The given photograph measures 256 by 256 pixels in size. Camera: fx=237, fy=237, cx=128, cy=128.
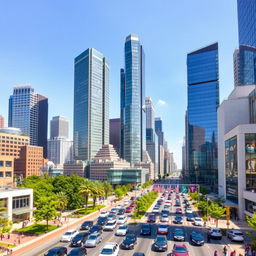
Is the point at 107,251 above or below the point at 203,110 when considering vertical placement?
below

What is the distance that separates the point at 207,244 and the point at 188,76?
160 meters

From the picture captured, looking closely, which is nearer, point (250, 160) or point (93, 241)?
point (93, 241)

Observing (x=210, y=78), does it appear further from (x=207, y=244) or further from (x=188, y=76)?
(x=207, y=244)

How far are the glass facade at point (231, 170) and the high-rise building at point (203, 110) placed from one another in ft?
309

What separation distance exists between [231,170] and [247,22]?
226 feet

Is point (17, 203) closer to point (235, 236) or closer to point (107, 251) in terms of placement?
point (107, 251)

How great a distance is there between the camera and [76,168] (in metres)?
190

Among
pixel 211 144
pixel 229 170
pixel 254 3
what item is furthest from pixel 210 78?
pixel 229 170

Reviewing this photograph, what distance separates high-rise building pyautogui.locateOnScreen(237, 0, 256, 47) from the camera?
306 ft

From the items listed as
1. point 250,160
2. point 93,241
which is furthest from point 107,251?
point 250,160

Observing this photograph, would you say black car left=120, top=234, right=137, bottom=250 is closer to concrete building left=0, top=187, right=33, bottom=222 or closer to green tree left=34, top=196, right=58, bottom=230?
green tree left=34, top=196, right=58, bottom=230

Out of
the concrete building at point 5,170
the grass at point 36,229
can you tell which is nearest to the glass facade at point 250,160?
the grass at point 36,229

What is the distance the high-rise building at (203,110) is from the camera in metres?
168

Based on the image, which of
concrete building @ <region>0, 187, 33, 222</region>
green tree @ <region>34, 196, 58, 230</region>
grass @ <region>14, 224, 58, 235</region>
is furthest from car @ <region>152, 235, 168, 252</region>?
concrete building @ <region>0, 187, 33, 222</region>
